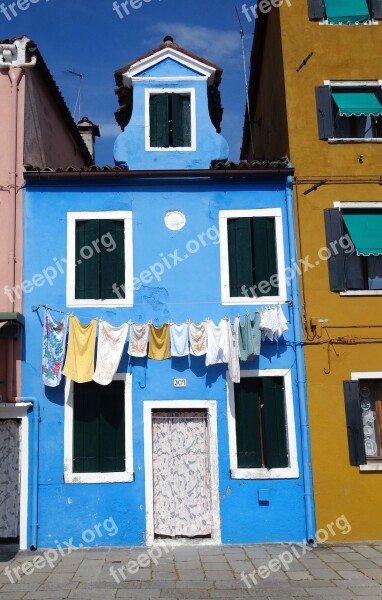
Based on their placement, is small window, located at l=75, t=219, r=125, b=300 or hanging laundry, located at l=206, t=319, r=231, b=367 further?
small window, located at l=75, t=219, r=125, b=300

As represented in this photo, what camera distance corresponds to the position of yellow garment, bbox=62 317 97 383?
10.6m

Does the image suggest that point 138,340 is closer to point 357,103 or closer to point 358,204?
point 358,204

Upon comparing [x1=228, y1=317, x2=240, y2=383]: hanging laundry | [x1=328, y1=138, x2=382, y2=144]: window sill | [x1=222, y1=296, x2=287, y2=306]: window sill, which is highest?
[x1=328, y1=138, x2=382, y2=144]: window sill

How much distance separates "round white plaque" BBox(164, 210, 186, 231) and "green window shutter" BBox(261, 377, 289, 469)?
3.41m

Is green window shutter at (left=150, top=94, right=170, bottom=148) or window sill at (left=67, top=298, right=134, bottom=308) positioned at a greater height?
green window shutter at (left=150, top=94, right=170, bottom=148)

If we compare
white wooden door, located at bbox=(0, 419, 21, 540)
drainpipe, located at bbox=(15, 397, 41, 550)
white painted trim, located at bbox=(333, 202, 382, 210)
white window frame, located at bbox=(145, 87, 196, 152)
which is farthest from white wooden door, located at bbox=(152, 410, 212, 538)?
white window frame, located at bbox=(145, 87, 196, 152)

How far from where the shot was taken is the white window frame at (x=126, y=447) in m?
10.5

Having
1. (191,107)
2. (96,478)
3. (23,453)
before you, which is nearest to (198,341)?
(96,478)

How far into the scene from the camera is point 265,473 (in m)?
10.6

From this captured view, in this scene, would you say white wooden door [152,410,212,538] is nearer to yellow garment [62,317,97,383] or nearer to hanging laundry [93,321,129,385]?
hanging laundry [93,321,129,385]

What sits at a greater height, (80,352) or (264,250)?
(264,250)

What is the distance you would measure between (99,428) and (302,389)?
382 cm

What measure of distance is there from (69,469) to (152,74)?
27.2 ft

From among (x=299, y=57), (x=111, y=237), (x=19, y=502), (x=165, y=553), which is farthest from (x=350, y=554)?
(x=299, y=57)
